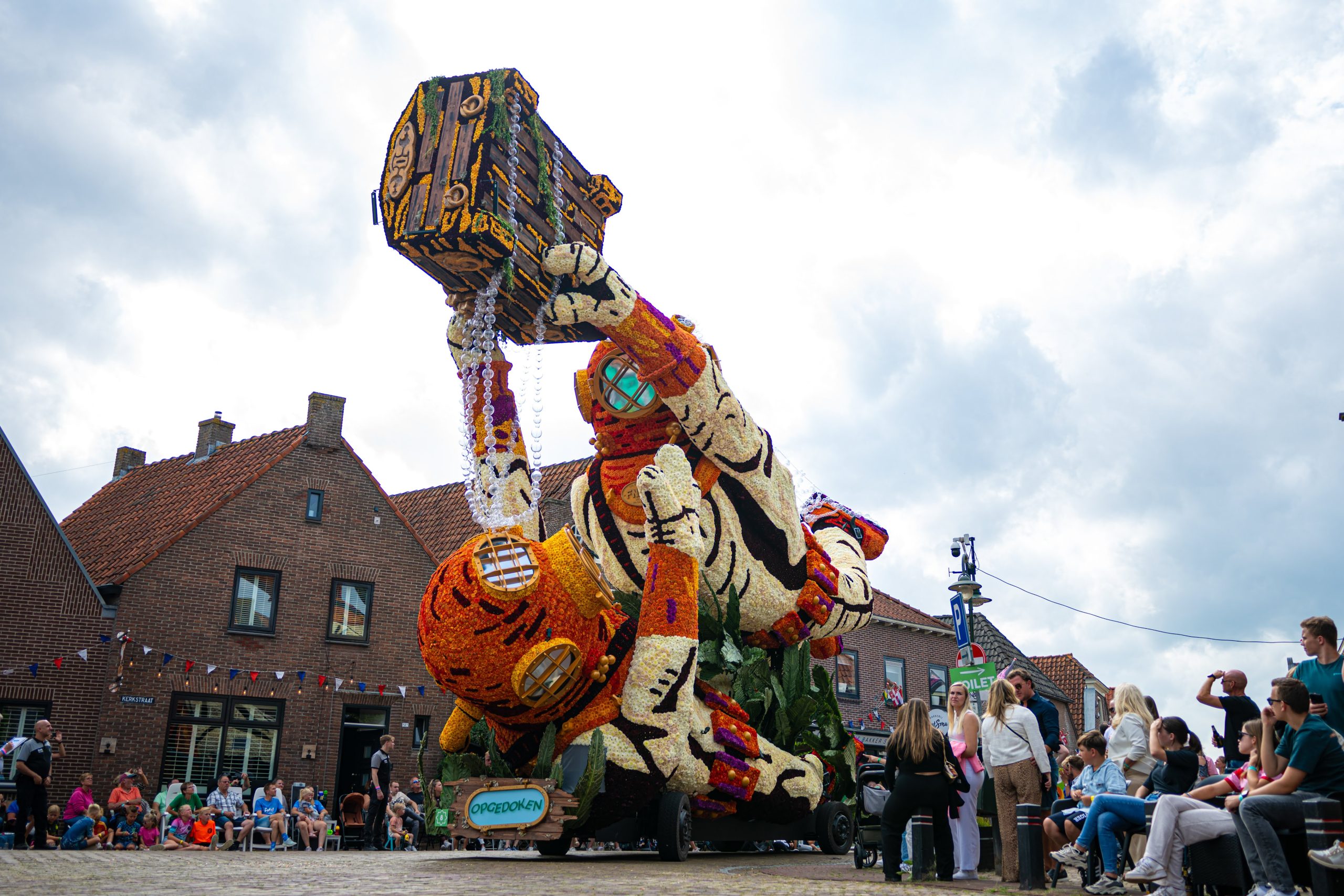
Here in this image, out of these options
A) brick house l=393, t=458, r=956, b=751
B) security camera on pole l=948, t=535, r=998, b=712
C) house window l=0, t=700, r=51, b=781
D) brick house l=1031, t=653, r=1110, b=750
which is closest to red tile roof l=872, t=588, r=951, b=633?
brick house l=393, t=458, r=956, b=751

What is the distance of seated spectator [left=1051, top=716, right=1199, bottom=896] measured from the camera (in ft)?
20.6

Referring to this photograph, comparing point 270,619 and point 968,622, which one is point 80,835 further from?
point 968,622

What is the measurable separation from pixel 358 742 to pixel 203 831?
6.06 meters

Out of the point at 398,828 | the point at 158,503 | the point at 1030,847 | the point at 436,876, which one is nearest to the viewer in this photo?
the point at 1030,847

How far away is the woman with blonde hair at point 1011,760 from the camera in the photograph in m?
7.55

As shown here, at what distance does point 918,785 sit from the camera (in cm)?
741

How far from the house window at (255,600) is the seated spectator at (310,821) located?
4008 millimetres

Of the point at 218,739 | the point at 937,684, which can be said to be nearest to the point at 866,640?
the point at 937,684

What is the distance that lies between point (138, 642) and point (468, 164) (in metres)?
12.5

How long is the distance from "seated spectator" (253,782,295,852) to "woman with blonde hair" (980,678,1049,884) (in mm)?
10427

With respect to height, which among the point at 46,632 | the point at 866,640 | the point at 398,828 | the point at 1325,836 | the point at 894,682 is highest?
the point at 866,640

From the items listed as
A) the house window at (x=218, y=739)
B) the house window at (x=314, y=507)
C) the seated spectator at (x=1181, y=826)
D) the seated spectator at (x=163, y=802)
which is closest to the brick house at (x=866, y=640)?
the house window at (x=314, y=507)

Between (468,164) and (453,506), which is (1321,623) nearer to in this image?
(468,164)

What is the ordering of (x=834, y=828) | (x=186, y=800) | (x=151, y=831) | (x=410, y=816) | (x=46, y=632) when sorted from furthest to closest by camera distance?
(x=46, y=632), (x=410, y=816), (x=186, y=800), (x=151, y=831), (x=834, y=828)
